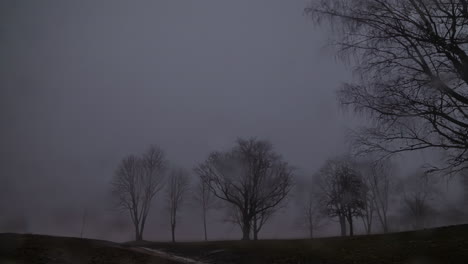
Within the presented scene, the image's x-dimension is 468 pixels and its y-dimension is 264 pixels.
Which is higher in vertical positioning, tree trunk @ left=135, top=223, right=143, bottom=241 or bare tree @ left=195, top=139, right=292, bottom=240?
bare tree @ left=195, top=139, right=292, bottom=240

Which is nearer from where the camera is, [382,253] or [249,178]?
[382,253]

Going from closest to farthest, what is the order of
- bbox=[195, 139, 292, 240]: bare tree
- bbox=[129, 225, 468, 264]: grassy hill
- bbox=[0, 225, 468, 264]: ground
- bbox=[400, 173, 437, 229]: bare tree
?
bbox=[129, 225, 468, 264]: grassy hill < bbox=[0, 225, 468, 264]: ground < bbox=[195, 139, 292, 240]: bare tree < bbox=[400, 173, 437, 229]: bare tree

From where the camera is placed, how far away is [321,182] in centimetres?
3884

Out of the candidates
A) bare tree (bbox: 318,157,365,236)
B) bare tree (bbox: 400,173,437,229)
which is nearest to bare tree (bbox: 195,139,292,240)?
bare tree (bbox: 318,157,365,236)

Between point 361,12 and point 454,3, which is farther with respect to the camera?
point 361,12

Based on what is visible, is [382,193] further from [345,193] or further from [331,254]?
[331,254]

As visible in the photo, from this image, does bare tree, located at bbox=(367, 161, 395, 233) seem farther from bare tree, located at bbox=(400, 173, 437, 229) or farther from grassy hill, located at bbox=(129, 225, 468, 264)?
grassy hill, located at bbox=(129, 225, 468, 264)

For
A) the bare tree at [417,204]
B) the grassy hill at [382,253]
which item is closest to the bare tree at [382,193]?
the bare tree at [417,204]

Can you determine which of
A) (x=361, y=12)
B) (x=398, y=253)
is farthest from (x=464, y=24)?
(x=398, y=253)

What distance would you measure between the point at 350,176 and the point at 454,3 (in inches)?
1050

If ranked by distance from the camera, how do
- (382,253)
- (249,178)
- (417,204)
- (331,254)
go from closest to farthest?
(382,253), (331,254), (249,178), (417,204)

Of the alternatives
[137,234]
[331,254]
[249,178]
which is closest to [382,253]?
[331,254]

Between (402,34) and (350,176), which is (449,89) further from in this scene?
(350,176)

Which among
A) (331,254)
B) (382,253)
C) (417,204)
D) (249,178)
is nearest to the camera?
(382,253)
